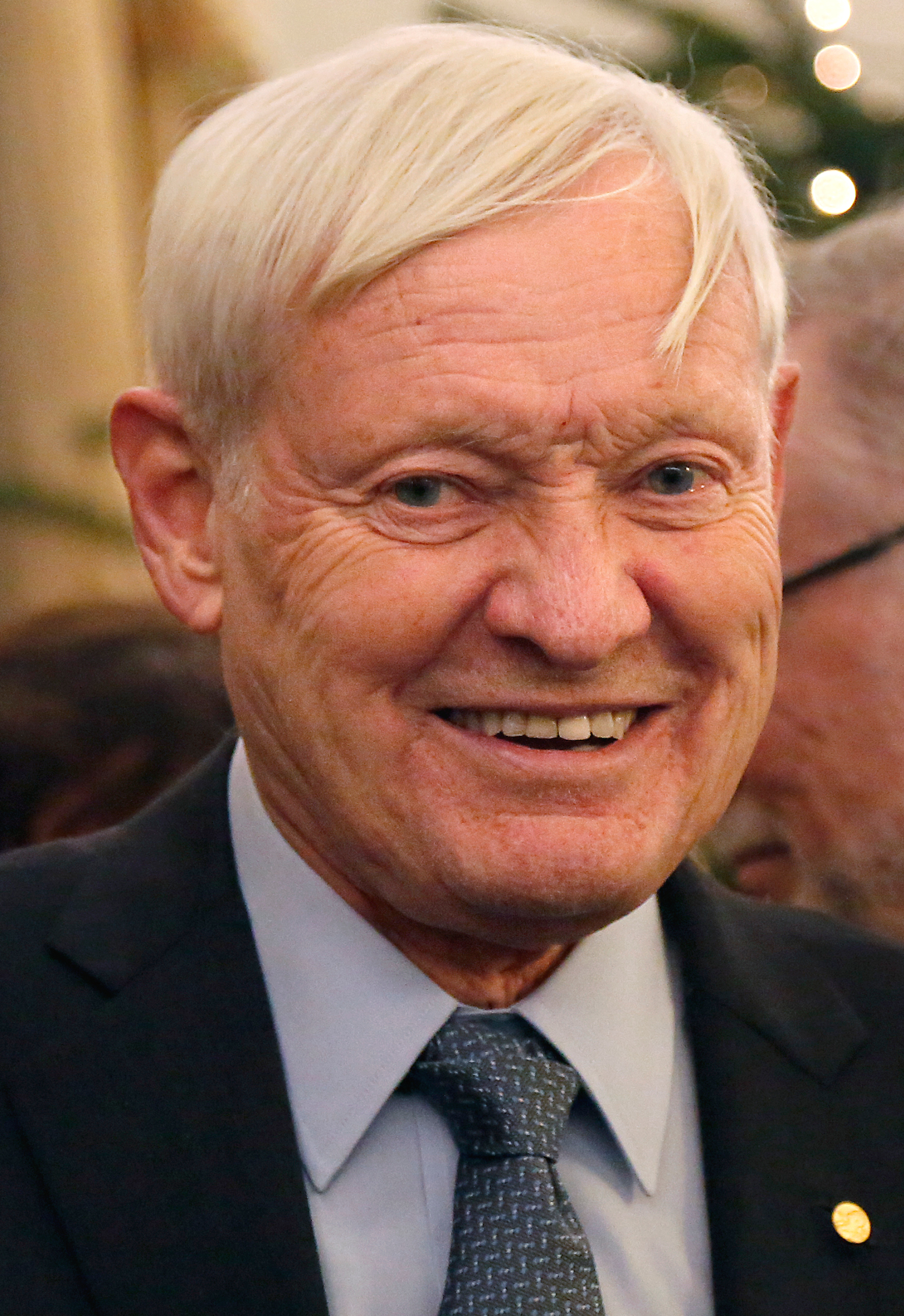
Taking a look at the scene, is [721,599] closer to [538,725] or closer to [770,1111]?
[538,725]

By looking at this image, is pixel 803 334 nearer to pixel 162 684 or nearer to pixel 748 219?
pixel 748 219

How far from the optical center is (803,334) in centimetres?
195

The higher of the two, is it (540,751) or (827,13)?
(827,13)

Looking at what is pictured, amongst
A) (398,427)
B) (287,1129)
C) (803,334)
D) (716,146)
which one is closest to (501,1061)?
(287,1129)

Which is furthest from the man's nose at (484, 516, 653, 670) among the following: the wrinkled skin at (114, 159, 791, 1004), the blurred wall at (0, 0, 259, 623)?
the blurred wall at (0, 0, 259, 623)

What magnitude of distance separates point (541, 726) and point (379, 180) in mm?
497

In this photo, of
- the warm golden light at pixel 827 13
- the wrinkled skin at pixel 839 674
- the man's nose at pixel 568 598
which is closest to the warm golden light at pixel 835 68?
the warm golden light at pixel 827 13

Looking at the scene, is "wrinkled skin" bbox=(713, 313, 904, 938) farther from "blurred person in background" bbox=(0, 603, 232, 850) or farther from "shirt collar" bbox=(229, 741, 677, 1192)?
"blurred person in background" bbox=(0, 603, 232, 850)

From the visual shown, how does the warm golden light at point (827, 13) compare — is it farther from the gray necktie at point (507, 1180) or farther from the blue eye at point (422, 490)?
the gray necktie at point (507, 1180)

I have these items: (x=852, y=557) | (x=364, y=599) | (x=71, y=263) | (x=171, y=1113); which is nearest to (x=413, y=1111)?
(x=171, y=1113)

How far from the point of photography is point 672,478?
4.34 feet

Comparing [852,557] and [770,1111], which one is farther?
[852,557]

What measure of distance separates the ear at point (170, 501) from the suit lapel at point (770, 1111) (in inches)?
24.4

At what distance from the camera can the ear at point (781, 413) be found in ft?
5.08
